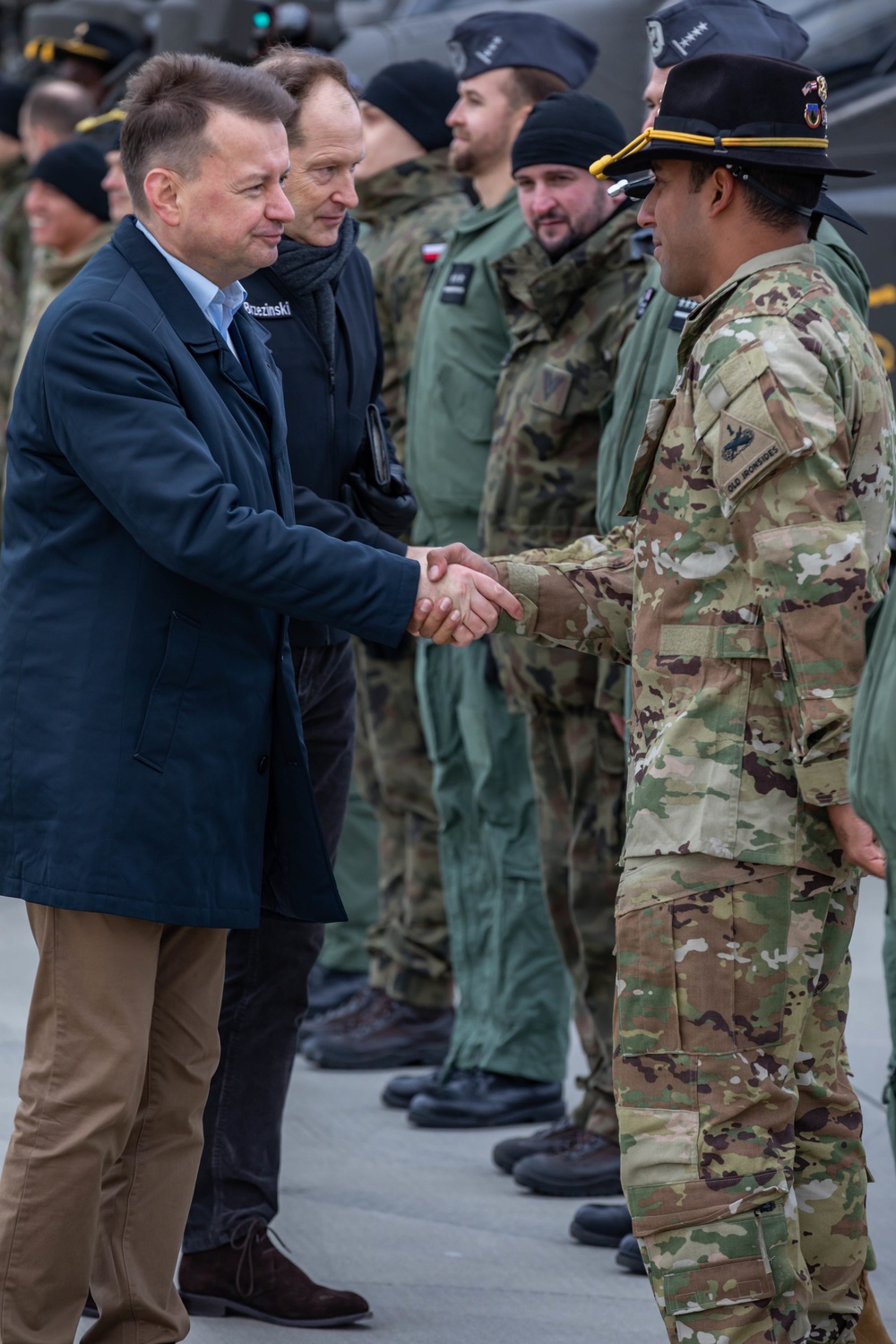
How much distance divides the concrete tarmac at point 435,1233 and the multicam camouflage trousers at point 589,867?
1.07ft

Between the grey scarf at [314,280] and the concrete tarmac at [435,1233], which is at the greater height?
the grey scarf at [314,280]

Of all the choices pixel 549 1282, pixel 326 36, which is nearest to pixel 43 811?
pixel 549 1282

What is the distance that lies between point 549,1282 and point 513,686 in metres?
1.29

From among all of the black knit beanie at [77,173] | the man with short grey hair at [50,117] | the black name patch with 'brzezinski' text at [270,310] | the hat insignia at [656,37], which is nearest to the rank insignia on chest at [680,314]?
the hat insignia at [656,37]

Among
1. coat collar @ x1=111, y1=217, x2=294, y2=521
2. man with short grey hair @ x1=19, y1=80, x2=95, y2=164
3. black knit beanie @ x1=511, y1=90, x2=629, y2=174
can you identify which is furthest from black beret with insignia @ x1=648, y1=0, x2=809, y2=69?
man with short grey hair @ x1=19, y1=80, x2=95, y2=164

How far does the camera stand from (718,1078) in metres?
2.50

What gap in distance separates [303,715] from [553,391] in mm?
1132

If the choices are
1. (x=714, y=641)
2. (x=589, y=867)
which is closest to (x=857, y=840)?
(x=714, y=641)

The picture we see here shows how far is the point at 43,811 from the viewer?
2.55 metres

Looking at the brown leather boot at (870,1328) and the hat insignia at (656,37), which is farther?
the hat insignia at (656,37)

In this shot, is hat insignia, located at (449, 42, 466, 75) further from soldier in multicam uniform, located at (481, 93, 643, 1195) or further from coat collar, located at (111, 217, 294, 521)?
coat collar, located at (111, 217, 294, 521)

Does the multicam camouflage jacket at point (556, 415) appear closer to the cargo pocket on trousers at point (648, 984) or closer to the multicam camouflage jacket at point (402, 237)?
the multicam camouflage jacket at point (402, 237)

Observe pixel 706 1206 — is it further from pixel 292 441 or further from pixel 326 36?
pixel 326 36

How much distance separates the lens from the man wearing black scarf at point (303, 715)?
126 inches
